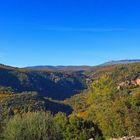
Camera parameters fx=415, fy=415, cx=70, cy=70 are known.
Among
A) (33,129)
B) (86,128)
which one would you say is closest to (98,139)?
(86,128)

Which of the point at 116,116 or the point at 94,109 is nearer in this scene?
the point at 116,116

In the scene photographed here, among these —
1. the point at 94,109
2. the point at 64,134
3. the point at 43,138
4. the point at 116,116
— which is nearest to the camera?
the point at 43,138

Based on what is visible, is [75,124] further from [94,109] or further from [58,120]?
[94,109]

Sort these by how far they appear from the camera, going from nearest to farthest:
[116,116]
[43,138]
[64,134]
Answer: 1. [43,138]
2. [64,134]
3. [116,116]

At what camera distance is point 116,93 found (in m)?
134

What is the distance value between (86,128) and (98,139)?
4.37 metres

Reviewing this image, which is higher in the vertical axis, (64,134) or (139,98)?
(139,98)

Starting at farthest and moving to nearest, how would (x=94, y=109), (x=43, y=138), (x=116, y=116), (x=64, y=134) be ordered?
(x=94, y=109)
(x=116, y=116)
(x=64, y=134)
(x=43, y=138)

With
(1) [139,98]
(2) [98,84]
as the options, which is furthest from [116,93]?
(1) [139,98]

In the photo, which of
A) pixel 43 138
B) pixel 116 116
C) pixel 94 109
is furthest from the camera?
pixel 94 109

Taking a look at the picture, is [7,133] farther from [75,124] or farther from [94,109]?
[94,109]

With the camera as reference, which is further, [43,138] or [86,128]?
[86,128]

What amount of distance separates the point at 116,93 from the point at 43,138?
57636mm

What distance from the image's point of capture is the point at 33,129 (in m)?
81.2
